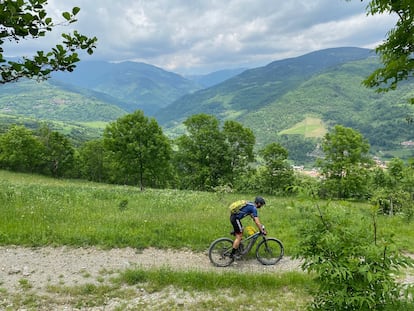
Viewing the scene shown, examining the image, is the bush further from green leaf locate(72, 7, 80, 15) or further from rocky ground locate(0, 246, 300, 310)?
rocky ground locate(0, 246, 300, 310)

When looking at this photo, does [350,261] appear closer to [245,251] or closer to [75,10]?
[75,10]

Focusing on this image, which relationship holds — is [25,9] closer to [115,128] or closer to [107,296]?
[107,296]

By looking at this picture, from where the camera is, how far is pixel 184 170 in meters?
47.4

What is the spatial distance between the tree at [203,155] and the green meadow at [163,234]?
23.5 meters

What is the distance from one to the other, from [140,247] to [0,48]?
10087mm

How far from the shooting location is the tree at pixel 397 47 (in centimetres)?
610

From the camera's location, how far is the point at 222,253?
11.2 m

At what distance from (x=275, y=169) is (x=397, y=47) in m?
41.8

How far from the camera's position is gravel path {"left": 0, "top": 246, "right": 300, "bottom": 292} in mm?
9477

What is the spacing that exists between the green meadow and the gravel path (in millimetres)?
420

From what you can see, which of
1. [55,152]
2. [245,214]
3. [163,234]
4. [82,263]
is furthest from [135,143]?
[55,152]

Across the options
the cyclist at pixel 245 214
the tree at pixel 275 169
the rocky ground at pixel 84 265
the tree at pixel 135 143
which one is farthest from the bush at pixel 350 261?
the tree at pixel 275 169

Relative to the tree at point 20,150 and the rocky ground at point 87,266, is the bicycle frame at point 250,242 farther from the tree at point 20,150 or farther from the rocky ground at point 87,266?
the tree at point 20,150

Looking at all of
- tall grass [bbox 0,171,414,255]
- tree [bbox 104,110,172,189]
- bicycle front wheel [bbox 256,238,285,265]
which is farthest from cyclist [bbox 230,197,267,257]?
tree [bbox 104,110,172,189]
